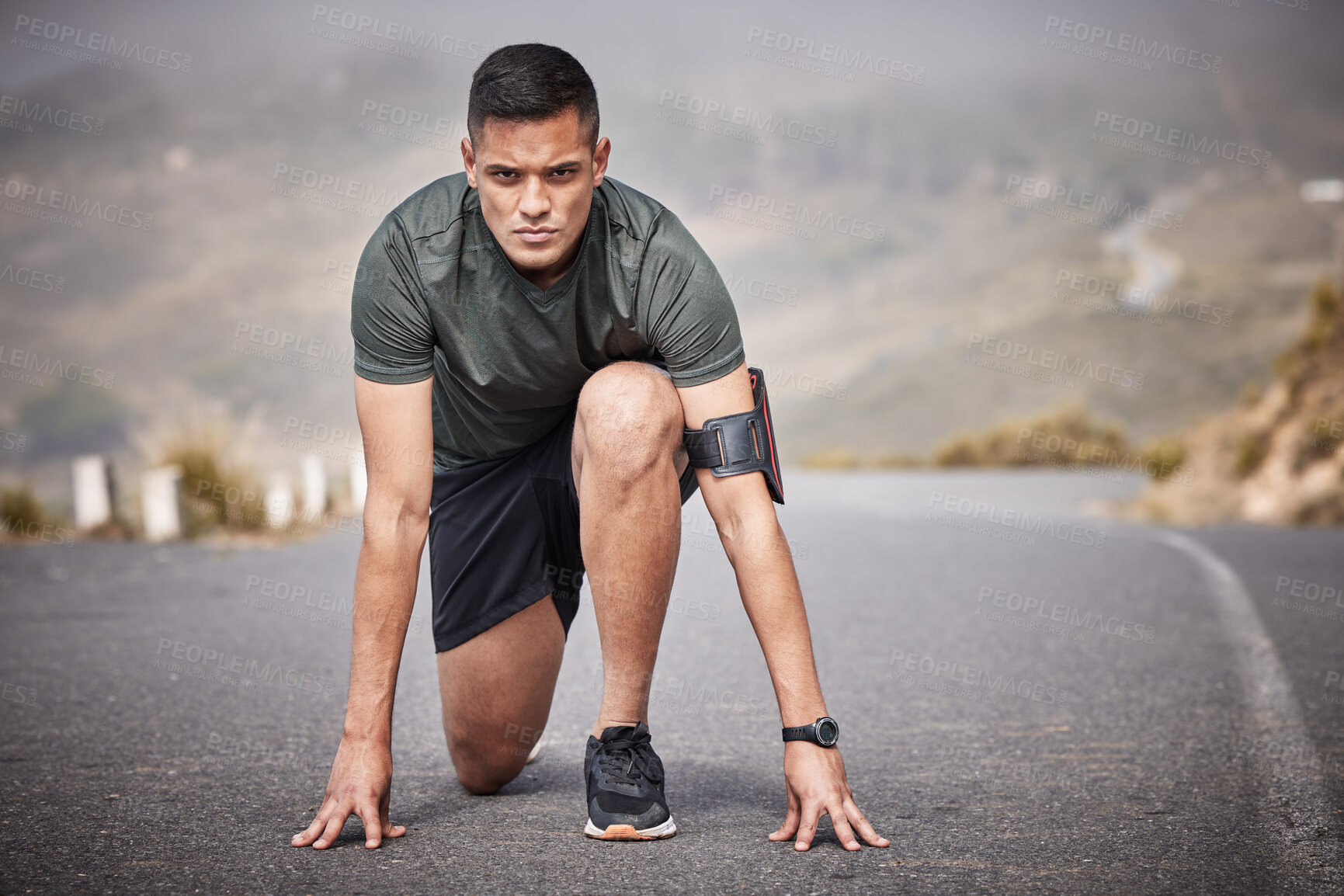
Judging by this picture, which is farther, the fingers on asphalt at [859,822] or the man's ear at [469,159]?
the man's ear at [469,159]

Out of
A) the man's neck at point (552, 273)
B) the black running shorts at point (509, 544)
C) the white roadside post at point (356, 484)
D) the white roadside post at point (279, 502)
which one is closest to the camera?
the man's neck at point (552, 273)

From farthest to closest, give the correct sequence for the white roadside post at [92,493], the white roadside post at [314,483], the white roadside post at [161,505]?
the white roadside post at [314,483] < the white roadside post at [92,493] < the white roadside post at [161,505]

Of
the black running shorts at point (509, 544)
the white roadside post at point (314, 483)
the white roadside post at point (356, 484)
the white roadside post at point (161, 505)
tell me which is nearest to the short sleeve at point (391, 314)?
the black running shorts at point (509, 544)

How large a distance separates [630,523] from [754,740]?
4.30 ft

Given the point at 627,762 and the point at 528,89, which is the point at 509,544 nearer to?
the point at 627,762

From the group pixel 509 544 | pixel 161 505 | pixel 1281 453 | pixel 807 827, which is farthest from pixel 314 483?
pixel 807 827

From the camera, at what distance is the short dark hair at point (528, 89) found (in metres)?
2.71

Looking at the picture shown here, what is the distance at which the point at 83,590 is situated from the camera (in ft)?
24.0

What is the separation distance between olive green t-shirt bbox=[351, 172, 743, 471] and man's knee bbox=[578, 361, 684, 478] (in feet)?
0.28

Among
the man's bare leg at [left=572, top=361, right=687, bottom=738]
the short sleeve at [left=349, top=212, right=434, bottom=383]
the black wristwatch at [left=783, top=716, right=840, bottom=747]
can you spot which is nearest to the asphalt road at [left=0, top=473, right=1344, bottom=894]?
the black wristwatch at [left=783, top=716, right=840, bottom=747]

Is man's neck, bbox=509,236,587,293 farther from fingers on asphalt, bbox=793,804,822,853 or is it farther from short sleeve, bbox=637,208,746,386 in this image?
fingers on asphalt, bbox=793,804,822,853

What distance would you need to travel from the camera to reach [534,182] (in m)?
2.76

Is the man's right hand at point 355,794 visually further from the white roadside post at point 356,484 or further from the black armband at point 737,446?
the white roadside post at point 356,484

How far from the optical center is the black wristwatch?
104 inches
